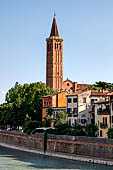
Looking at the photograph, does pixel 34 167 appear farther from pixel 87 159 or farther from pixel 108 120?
pixel 108 120

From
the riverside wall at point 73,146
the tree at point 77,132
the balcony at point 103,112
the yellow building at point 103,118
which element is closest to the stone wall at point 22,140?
the riverside wall at point 73,146

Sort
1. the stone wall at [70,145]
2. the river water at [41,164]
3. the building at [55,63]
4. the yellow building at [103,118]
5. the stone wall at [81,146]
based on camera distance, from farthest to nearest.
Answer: the building at [55,63] → the yellow building at [103,118] → the stone wall at [70,145] → the stone wall at [81,146] → the river water at [41,164]

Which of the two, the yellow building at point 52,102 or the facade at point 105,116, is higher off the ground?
the yellow building at point 52,102

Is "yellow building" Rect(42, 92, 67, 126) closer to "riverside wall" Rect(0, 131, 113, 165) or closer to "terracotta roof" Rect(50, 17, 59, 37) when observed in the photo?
"riverside wall" Rect(0, 131, 113, 165)

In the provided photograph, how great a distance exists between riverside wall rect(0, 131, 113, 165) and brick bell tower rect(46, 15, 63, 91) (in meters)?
78.1

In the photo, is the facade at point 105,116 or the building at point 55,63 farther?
the building at point 55,63

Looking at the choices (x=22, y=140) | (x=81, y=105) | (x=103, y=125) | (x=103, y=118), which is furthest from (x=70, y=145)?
(x=81, y=105)

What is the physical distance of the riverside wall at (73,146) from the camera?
1879 inches

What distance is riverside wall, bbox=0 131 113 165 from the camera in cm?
4772

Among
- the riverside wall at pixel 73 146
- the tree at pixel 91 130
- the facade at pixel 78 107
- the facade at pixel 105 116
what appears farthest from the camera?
the facade at pixel 78 107

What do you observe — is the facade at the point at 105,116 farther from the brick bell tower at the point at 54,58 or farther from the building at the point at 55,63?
the brick bell tower at the point at 54,58

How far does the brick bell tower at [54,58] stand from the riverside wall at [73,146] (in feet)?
256

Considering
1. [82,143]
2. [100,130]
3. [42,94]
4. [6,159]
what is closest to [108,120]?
[100,130]

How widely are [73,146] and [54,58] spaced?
97616mm
